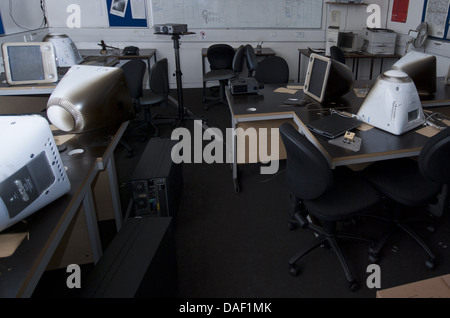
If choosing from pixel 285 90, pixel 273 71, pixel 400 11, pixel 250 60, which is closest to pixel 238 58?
pixel 250 60

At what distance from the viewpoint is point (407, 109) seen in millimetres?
2010

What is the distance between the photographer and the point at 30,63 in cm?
299

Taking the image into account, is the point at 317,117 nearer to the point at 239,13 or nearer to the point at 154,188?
the point at 154,188

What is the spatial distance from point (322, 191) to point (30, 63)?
9.01 feet

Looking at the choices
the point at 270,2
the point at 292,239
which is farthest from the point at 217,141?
the point at 270,2

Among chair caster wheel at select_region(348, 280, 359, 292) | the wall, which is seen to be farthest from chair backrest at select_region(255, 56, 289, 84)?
chair caster wheel at select_region(348, 280, 359, 292)

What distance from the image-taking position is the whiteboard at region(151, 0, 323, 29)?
224 inches

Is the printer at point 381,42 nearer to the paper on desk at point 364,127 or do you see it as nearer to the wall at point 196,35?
the wall at point 196,35

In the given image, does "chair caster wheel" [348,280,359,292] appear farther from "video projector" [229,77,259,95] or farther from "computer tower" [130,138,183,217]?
"video projector" [229,77,259,95]

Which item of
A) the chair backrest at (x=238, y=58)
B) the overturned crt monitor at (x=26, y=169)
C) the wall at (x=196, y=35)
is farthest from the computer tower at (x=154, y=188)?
the wall at (x=196, y=35)

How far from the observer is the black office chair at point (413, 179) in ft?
5.51
